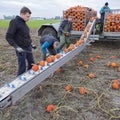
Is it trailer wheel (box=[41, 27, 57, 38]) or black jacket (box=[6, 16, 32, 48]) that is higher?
black jacket (box=[6, 16, 32, 48])

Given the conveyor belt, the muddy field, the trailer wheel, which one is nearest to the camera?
the conveyor belt

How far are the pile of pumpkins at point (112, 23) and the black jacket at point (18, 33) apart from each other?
568cm

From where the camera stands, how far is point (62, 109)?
390 cm

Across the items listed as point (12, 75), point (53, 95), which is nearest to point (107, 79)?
point (53, 95)

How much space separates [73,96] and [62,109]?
0.66 meters

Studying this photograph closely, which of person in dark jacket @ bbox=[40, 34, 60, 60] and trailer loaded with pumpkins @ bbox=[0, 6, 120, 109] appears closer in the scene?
trailer loaded with pumpkins @ bbox=[0, 6, 120, 109]

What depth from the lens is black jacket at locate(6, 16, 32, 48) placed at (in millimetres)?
4406

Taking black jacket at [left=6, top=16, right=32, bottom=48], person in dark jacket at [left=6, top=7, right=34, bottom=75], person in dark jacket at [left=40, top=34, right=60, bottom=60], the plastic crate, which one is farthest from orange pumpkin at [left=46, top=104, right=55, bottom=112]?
the plastic crate

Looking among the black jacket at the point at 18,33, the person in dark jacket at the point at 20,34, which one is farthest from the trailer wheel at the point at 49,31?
the black jacket at the point at 18,33

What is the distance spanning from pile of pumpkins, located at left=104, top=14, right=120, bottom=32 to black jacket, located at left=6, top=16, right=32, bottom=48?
5679 mm

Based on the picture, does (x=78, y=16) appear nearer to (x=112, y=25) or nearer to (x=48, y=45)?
(x=112, y=25)

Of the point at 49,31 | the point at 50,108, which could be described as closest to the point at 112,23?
the point at 49,31

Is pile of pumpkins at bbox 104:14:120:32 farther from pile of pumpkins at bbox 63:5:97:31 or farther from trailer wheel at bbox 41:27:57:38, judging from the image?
trailer wheel at bbox 41:27:57:38

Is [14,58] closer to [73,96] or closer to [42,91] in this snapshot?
[42,91]
